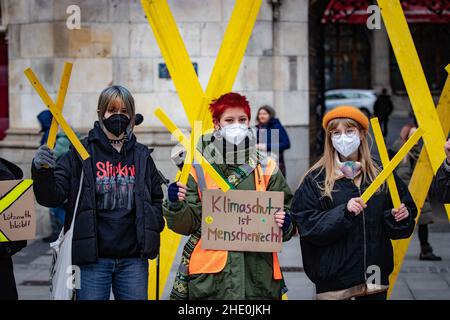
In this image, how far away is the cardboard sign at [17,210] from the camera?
4.93 m

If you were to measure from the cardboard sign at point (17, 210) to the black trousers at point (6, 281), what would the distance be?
14cm

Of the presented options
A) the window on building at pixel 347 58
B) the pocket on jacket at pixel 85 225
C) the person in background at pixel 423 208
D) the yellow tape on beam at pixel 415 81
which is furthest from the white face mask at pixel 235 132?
the window on building at pixel 347 58

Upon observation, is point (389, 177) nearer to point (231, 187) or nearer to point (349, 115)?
point (349, 115)

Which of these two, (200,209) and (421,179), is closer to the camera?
(200,209)

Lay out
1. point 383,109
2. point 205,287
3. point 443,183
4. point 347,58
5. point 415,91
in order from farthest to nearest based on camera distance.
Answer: point 347,58
point 383,109
point 415,91
point 443,183
point 205,287

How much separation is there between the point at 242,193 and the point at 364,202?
2.06 feet

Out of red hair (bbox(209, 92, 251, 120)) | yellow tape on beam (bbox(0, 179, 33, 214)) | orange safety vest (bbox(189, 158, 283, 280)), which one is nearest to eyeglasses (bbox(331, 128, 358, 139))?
orange safety vest (bbox(189, 158, 283, 280))

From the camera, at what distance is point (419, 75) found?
18.0 ft

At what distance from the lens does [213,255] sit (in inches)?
185

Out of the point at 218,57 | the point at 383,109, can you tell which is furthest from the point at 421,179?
the point at 383,109

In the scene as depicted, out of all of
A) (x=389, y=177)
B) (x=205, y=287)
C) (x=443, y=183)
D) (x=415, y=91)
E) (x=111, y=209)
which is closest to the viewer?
(x=205, y=287)

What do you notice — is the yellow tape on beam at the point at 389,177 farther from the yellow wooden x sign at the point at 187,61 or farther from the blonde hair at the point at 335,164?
the yellow wooden x sign at the point at 187,61

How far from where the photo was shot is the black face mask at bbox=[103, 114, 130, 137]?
497 cm

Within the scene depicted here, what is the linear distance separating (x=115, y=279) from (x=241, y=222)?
2.64ft
